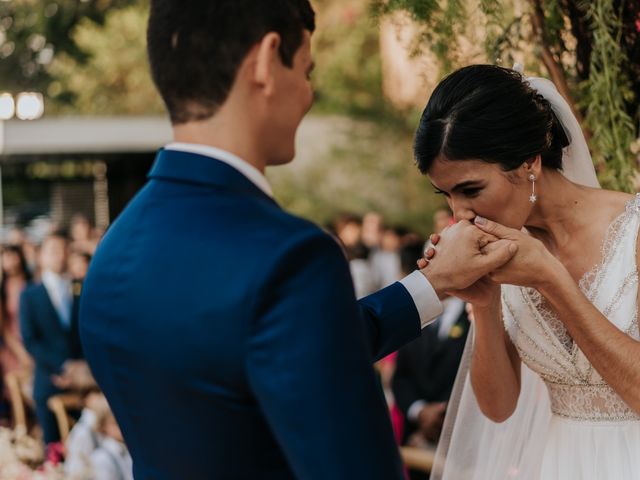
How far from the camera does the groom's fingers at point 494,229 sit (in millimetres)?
2246

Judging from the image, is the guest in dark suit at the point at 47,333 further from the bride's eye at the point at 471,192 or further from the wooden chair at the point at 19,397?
the bride's eye at the point at 471,192

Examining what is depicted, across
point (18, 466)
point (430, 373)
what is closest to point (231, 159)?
point (18, 466)

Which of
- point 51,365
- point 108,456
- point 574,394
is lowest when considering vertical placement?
point 51,365

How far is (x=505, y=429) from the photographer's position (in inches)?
116

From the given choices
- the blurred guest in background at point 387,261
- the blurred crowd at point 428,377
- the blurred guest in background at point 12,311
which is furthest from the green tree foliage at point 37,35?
the blurred crowd at point 428,377

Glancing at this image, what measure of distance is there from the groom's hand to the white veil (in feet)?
2.00

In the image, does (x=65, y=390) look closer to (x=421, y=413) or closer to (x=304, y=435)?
(x=421, y=413)

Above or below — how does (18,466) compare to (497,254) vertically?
below

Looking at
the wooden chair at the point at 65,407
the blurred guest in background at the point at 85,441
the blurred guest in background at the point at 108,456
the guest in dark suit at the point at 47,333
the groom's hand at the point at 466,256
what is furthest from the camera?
the guest in dark suit at the point at 47,333

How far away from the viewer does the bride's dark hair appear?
7.95ft

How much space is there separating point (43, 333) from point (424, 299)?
690 centimetres

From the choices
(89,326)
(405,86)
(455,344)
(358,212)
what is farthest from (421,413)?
(405,86)

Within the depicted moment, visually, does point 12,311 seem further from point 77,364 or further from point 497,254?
point 497,254

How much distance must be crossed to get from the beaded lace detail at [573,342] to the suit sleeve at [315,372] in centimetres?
133
